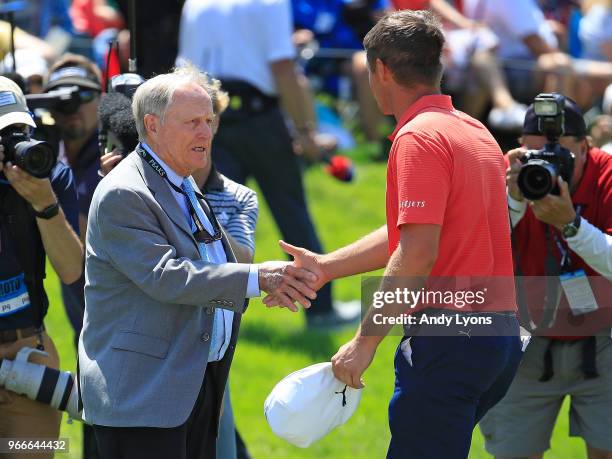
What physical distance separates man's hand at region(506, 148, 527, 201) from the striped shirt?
1045 mm

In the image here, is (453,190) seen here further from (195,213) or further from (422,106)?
(195,213)

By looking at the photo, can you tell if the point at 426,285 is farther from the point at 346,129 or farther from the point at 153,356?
the point at 346,129

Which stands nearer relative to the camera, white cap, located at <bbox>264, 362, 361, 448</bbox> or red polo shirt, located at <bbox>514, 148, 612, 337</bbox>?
white cap, located at <bbox>264, 362, 361, 448</bbox>

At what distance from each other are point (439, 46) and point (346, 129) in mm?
7496

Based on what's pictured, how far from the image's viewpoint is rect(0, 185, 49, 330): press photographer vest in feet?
15.4

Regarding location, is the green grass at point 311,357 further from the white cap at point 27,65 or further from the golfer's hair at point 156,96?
the golfer's hair at point 156,96

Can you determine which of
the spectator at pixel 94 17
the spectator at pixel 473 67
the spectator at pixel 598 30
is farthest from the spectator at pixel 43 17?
the spectator at pixel 598 30

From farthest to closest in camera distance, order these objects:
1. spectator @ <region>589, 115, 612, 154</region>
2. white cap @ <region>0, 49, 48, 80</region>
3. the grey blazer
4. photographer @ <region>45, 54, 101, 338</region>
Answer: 1. spectator @ <region>589, 115, 612, 154</region>
2. white cap @ <region>0, 49, 48, 80</region>
3. photographer @ <region>45, 54, 101, 338</region>
4. the grey blazer

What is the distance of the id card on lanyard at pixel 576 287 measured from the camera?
493 centimetres

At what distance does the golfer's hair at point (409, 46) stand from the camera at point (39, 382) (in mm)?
1740

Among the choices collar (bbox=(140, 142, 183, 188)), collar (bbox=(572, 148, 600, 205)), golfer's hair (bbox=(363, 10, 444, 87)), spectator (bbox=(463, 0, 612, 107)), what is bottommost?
spectator (bbox=(463, 0, 612, 107))

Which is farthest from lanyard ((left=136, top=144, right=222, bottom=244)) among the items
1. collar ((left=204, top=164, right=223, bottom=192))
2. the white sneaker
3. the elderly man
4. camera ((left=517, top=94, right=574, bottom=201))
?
the white sneaker

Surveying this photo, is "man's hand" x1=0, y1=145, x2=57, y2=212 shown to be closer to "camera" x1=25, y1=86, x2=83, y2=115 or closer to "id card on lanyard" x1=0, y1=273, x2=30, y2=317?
"id card on lanyard" x1=0, y1=273, x2=30, y2=317

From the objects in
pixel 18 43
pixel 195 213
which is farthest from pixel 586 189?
pixel 18 43
